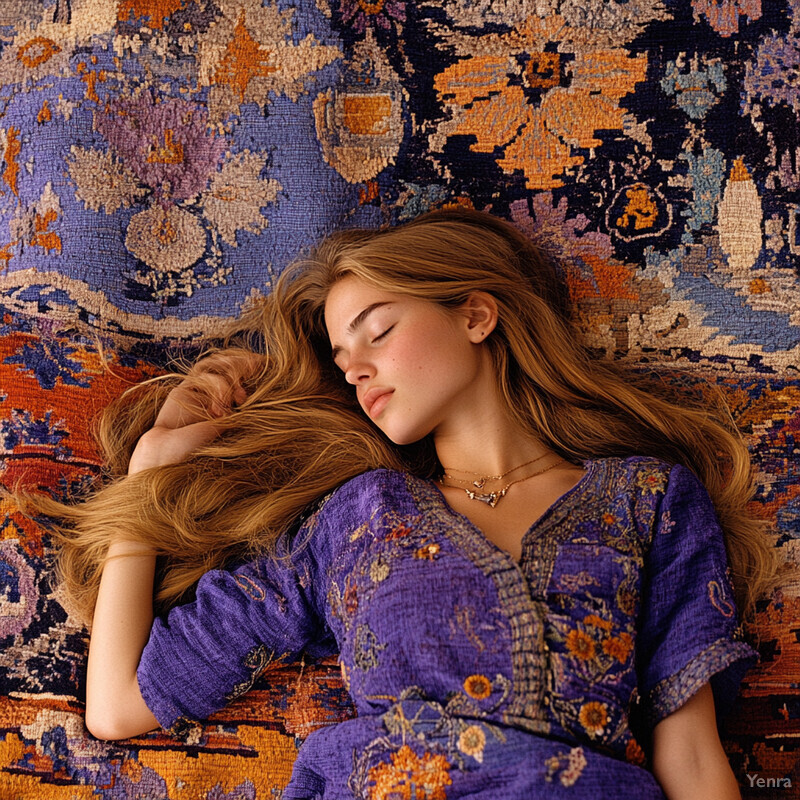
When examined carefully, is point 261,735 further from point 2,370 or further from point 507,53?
point 507,53

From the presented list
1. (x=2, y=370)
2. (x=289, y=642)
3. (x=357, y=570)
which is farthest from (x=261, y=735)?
(x=2, y=370)

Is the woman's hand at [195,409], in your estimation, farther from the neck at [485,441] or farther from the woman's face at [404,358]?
the neck at [485,441]

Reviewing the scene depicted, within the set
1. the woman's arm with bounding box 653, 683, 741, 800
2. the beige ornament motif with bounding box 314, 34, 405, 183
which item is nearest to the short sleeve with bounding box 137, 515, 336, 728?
the woman's arm with bounding box 653, 683, 741, 800

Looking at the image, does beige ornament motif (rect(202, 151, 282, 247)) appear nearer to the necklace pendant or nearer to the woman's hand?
the woman's hand

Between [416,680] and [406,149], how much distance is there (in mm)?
1219

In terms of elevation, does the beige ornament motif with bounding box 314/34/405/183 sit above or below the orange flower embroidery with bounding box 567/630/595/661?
above

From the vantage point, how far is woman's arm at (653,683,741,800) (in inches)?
56.1

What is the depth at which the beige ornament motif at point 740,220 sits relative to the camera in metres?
2.00

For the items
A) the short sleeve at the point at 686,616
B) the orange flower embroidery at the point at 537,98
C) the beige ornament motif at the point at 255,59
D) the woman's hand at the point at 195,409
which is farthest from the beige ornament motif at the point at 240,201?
the short sleeve at the point at 686,616

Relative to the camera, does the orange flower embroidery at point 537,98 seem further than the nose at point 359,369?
Yes

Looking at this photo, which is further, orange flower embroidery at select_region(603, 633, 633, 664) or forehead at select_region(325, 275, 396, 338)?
forehead at select_region(325, 275, 396, 338)

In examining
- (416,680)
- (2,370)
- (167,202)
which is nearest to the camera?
(416,680)

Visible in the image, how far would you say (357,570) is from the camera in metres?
1.59

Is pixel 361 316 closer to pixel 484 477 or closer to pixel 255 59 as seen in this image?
pixel 484 477
